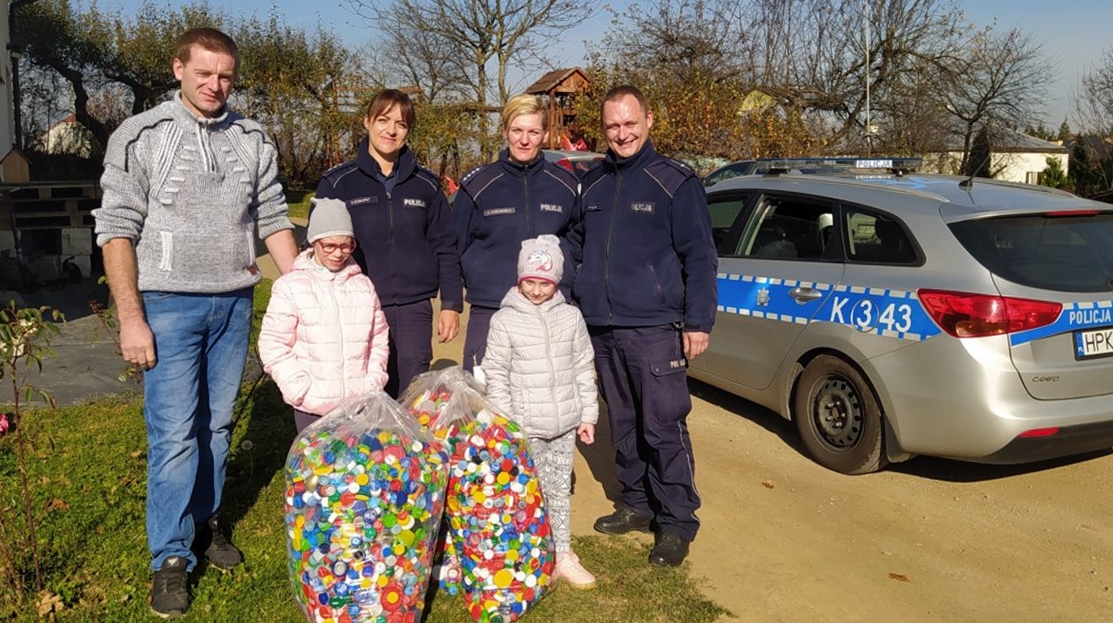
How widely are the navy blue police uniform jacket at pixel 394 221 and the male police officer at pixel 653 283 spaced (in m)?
0.70

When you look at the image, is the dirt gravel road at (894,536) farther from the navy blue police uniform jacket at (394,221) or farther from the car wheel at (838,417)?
the navy blue police uniform jacket at (394,221)

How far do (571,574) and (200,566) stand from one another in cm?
153

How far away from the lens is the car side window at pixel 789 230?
548cm

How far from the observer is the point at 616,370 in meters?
4.20

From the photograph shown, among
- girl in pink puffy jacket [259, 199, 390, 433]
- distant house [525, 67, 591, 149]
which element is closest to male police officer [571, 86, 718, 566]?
girl in pink puffy jacket [259, 199, 390, 433]

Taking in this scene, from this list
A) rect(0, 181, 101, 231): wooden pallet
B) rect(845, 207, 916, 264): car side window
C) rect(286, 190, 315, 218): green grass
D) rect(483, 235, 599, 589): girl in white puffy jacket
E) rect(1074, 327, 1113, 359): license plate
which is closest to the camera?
rect(483, 235, 599, 589): girl in white puffy jacket

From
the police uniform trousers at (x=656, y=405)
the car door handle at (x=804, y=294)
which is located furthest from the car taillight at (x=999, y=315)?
the police uniform trousers at (x=656, y=405)

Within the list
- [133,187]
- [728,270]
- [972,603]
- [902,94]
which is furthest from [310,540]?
[902,94]

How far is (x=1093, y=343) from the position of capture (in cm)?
448

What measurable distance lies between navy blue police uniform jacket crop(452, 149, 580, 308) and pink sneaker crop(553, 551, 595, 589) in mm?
1148

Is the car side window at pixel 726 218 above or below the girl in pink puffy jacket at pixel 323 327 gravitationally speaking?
above

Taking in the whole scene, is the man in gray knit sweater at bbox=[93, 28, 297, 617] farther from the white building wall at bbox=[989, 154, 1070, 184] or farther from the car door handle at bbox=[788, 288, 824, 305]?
the white building wall at bbox=[989, 154, 1070, 184]

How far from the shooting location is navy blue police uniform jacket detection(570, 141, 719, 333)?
3.95 metres

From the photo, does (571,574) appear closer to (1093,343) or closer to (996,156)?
(1093,343)
